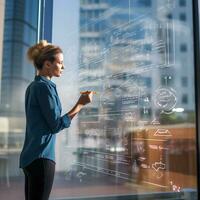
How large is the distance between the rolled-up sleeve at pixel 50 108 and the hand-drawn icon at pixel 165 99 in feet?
3.61

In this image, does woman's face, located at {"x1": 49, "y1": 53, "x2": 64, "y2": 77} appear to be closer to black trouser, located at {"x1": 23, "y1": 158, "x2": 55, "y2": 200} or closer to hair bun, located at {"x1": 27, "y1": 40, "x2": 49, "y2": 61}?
hair bun, located at {"x1": 27, "y1": 40, "x2": 49, "y2": 61}

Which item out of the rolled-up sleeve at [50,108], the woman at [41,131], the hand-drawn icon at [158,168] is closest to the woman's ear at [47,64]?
the woman at [41,131]

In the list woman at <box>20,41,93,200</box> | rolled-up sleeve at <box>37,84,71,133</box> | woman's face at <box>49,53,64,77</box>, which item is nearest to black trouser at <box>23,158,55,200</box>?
woman at <box>20,41,93,200</box>

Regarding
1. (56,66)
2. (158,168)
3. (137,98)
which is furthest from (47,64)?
(158,168)

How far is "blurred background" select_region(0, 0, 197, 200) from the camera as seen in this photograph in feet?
7.17

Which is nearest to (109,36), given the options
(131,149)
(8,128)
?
(131,149)

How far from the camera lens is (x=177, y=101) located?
7.18 feet

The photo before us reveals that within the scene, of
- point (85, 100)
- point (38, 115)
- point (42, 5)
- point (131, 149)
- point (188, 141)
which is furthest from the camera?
point (42, 5)

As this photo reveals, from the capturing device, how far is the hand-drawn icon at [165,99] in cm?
219

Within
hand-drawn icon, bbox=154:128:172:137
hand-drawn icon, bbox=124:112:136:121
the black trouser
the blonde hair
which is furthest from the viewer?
hand-drawn icon, bbox=124:112:136:121

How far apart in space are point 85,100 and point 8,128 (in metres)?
1.27

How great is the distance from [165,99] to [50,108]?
3.83 feet

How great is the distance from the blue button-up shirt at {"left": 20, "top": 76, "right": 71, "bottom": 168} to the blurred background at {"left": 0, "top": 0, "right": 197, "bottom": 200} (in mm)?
1061

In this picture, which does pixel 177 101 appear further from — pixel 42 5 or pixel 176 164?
pixel 42 5
